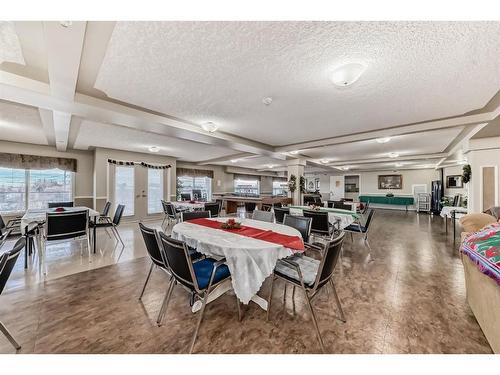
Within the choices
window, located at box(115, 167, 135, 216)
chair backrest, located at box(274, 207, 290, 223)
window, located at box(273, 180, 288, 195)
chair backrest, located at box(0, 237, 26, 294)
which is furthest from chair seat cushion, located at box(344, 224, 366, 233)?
window, located at box(273, 180, 288, 195)

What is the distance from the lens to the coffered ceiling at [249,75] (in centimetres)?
154

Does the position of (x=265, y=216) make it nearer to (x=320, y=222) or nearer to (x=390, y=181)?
(x=320, y=222)

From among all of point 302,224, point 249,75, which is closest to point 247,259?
point 302,224

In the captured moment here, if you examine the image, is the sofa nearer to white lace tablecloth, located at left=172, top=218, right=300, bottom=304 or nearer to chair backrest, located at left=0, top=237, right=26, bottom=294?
white lace tablecloth, located at left=172, top=218, right=300, bottom=304

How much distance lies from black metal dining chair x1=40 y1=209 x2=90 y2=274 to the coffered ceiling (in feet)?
4.95

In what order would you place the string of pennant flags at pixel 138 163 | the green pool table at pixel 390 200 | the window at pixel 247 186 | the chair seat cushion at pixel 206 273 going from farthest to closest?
the window at pixel 247 186 < the green pool table at pixel 390 200 < the string of pennant flags at pixel 138 163 < the chair seat cushion at pixel 206 273

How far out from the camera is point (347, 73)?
1.93m

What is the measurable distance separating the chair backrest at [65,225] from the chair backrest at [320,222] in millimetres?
3638

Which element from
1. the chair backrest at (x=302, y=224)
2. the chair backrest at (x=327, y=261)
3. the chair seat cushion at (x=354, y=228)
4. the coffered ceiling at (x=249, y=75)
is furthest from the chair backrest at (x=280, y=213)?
the chair backrest at (x=327, y=261)

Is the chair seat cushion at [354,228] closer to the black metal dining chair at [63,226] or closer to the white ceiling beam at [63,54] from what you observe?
the white ceiling beam at [63,54]

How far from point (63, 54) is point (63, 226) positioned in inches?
96.5

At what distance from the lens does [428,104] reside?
2854mm
